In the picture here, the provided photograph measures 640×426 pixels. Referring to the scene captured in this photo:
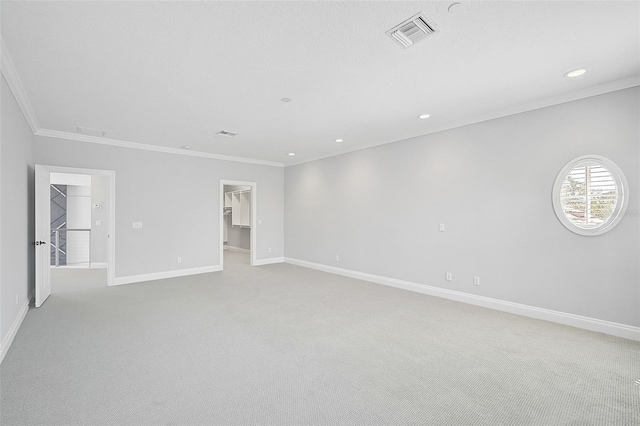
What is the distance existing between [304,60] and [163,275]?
17.6ft

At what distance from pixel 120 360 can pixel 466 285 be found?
441 cm

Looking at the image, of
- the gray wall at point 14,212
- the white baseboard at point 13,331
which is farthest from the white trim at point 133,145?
the white baseboard at point 13,331

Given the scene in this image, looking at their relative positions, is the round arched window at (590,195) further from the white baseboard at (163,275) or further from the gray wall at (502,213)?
the white baseboard at (163,275)

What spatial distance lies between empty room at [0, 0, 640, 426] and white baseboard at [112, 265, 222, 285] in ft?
0.35

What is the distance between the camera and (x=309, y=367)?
8.32 feet

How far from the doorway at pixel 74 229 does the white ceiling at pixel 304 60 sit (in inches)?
51.2

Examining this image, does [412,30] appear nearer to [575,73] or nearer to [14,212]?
[575,73]

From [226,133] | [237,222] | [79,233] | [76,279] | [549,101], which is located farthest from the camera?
[237,222]

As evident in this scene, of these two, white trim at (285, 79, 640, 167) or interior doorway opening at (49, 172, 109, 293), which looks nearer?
white trim at (285, 79, 640, 167)

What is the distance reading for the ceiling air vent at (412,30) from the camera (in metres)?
2.14

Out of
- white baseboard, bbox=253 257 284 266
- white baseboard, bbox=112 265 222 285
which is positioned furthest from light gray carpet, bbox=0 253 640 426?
white baseboard, bbox=253 257 284 266

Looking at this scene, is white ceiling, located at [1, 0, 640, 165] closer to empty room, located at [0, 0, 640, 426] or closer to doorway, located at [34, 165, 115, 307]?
empty room, located at [0, 0, 640, 426]

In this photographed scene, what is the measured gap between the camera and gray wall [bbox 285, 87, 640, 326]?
3.23 meters

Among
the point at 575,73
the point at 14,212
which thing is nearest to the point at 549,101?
the point at 575,73
